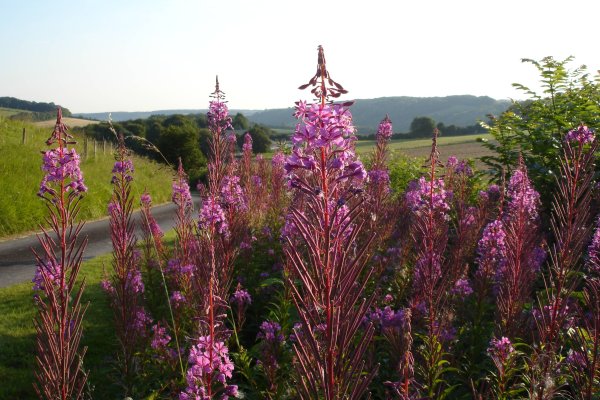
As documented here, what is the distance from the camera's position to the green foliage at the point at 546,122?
303 inches

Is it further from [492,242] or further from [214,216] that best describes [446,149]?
[214,216]

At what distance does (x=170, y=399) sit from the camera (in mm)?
3631

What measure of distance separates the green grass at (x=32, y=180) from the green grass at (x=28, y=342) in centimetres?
143

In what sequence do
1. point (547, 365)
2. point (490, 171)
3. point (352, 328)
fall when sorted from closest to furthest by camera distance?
point (352, 328)
point (547, 365)
point (490, 171)

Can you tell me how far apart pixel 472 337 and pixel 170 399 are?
286 cm

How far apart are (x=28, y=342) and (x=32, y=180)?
11339 millimetres

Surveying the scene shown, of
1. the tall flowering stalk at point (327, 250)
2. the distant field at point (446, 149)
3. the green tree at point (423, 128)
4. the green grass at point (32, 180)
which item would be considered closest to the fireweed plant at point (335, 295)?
the tall flowering stalk at point (327, 250)

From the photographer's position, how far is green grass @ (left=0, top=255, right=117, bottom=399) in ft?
16.6

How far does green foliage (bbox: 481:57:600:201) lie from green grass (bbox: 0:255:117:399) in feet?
22.4

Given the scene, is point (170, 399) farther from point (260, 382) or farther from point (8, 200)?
point (8, 200)

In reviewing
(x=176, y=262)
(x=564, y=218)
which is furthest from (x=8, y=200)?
(x=564, y=218)

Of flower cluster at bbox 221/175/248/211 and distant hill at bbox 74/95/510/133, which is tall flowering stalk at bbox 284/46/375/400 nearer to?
flower cluster at bbox 221/175/248/211

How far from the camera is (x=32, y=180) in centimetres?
1571

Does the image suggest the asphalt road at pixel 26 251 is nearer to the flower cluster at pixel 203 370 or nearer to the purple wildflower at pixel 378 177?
the purple wildflower at pixel 378 177
